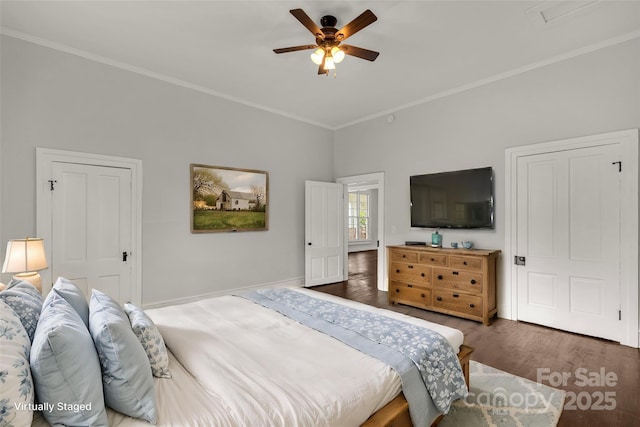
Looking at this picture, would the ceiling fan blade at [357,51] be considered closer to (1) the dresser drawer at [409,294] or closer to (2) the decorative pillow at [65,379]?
(2) the decorative pillow at [65,379]

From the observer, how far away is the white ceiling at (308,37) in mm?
2754

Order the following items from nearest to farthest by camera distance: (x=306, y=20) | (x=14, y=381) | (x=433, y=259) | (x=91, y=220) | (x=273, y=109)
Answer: (x=14, y=381), (x=306, y=20), (x=91, y=220), (x=433, y=259), (x=273, y=109)

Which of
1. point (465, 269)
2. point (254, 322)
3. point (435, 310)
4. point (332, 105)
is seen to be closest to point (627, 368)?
point (465, 269)

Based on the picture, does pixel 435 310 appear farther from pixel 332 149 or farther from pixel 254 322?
pixel 332 149

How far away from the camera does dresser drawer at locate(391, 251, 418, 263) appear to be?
4.43 m

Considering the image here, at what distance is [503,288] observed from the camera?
4.01 m

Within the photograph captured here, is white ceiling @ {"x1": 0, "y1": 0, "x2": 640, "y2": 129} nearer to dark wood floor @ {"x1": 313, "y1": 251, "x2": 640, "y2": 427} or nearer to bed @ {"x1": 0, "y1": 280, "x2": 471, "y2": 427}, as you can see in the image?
bed @ {"x1": 0, "y1": 280, "x2": 471, "y2": 427}

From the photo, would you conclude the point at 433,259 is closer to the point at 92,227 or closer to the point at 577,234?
the point at 577,234

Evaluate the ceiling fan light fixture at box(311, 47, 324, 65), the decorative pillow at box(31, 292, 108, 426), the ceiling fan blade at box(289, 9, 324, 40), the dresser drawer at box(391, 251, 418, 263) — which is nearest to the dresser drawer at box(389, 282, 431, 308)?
the dresser drawer at box(391, 251, 418, 263)

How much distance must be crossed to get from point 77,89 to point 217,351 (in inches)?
140

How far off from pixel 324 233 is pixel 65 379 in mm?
4859

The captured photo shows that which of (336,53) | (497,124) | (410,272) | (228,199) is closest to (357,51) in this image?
(336,53)

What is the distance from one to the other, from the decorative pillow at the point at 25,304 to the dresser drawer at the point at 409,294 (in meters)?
4.00

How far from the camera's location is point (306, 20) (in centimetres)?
246
